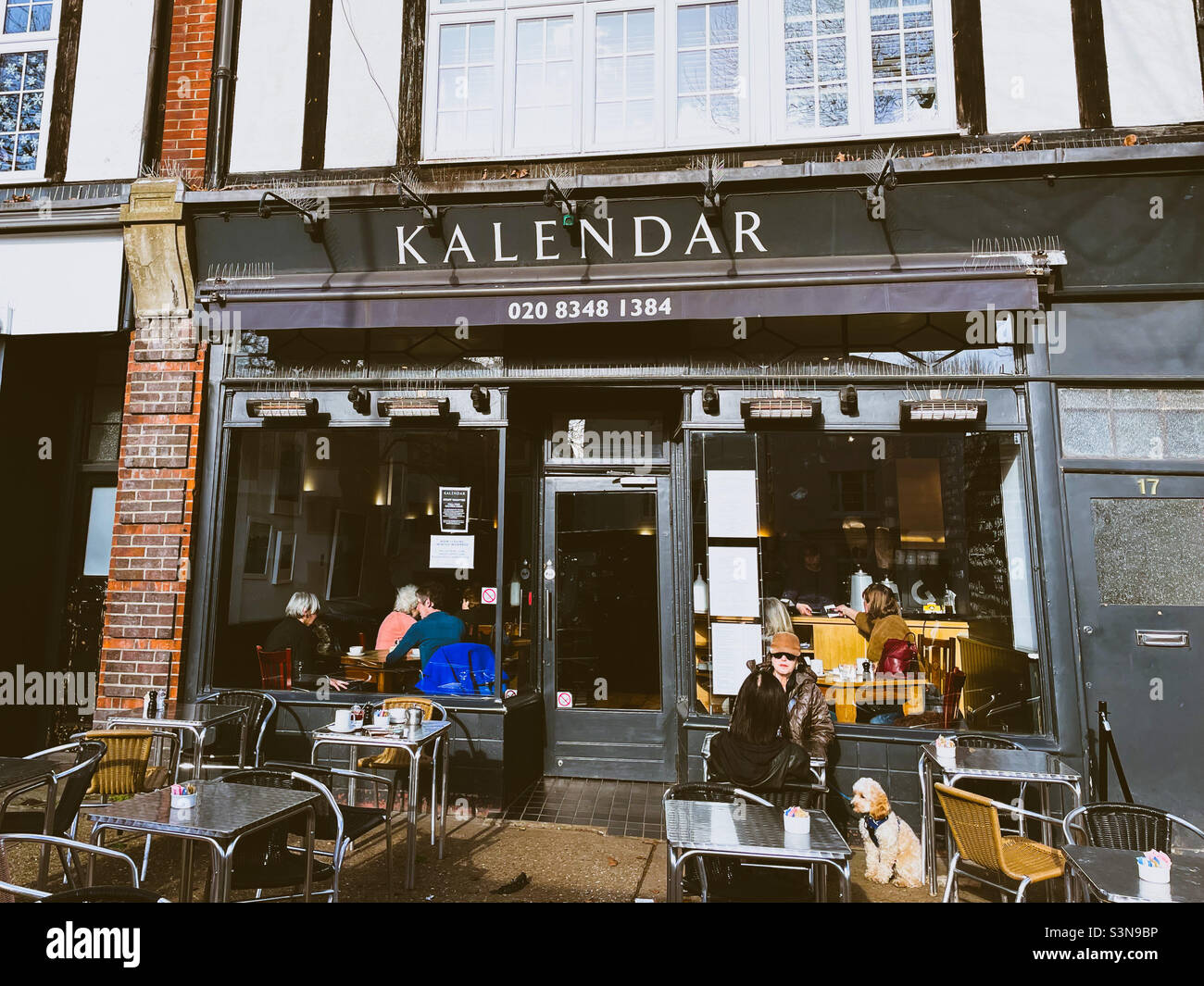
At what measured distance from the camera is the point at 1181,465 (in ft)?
18.6

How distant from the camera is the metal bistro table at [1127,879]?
8.91 feet

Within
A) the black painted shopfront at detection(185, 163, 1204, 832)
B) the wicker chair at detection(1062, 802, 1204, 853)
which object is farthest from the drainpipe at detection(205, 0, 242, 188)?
the wicker chair at detection(1062, 802, 1204, 853)

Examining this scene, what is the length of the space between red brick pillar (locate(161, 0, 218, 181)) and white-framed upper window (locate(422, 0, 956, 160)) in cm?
219

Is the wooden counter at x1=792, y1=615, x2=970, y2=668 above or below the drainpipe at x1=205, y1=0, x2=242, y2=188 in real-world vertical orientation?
below

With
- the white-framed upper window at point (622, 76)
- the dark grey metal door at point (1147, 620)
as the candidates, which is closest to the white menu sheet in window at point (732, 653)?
the dark grey metal door at point (1147, 620)

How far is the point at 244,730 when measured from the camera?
573cm

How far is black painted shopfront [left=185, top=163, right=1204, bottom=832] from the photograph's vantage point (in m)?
5.72

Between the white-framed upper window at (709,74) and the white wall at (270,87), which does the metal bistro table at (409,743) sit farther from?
the white-framed upper window at (709,74)

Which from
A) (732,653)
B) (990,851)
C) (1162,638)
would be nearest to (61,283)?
(732,653)

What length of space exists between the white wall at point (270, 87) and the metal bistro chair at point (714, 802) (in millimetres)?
6455

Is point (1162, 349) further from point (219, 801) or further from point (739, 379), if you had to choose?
point (219, 801)

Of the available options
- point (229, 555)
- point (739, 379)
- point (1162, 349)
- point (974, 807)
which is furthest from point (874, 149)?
point (229, 555)

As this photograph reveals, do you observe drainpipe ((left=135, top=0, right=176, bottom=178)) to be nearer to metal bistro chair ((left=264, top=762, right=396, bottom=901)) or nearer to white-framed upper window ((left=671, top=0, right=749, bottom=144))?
white-framed upper window ((left=671, top=0, right=749, bottom=144))

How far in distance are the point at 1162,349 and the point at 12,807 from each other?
949 centimetres
